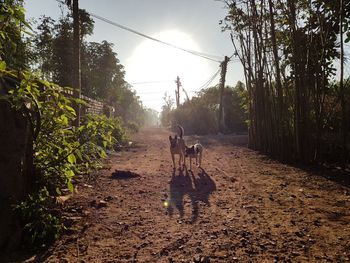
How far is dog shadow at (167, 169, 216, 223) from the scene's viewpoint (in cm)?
498

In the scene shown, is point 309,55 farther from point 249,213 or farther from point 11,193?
point 11,193

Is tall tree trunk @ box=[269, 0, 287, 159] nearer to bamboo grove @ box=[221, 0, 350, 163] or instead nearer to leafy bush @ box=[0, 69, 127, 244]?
bamboo grove @ box=[221, 0, 350, 163]

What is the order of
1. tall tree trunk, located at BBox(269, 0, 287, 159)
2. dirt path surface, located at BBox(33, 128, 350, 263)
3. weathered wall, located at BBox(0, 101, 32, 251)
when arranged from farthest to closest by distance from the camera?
1. tall tree trunk, located at BBox(269, 0, 287, 159)
2. weathered wall, located at BBox(0, 101, 32, 251)
3. dirt path surface, located at BBox(33, 128, 350, 263)

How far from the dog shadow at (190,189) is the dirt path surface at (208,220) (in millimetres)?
20

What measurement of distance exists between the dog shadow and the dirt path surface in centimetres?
2

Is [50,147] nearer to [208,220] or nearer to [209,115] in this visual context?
[208,220]

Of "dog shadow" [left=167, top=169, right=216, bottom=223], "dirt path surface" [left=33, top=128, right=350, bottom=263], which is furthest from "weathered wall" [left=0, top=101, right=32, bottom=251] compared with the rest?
"dog shadow" [left=167, top=169, right=216, bottom=223]

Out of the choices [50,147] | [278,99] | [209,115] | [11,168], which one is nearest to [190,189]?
[50,147]

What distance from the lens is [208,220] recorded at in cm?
428

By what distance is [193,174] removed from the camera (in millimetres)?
7805

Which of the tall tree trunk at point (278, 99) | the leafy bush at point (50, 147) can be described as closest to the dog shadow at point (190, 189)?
the leafy bush at point (50, 147)

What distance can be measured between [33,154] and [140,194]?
2448 millimetres

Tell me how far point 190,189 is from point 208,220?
1.97 m

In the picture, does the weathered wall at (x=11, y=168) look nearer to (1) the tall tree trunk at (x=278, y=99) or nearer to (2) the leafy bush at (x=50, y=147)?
(2) the leafy bush at (x=50, y=147)
